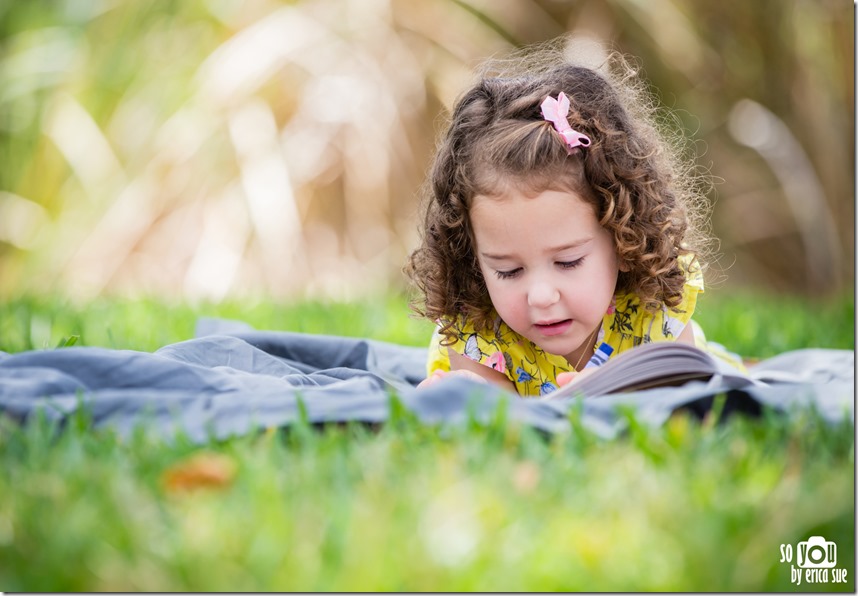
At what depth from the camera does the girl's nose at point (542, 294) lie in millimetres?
2191

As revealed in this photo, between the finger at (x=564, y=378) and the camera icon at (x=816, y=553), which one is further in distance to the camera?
the finger at (x=564, y=378)

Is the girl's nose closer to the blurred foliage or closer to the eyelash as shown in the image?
the eyelash

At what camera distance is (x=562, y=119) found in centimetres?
233

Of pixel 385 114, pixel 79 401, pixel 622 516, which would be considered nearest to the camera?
pixel 622 516

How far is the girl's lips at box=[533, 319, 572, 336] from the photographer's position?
2309mm

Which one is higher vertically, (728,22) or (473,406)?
(728,22)

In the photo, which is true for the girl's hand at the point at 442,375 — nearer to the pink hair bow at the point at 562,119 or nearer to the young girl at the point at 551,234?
the young girl at the point at 551,234

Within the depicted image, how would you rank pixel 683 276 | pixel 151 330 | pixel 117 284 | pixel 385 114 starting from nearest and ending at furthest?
1. pixel 683 276
2. pixel 151 330
3. pixel 117 284
4. pixel 385 114

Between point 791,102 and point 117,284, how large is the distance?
166 inches

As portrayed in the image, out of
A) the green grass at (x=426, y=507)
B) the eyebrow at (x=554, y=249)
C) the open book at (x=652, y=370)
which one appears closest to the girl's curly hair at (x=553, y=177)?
the eyebrow at (x=554, y=249)

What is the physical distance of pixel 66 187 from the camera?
5.62 metres

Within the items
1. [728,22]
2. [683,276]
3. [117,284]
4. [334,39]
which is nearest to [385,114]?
[334,39]

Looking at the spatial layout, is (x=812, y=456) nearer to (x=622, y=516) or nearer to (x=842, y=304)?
(x=622, y=516)

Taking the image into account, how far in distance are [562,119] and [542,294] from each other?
1.44 feet
